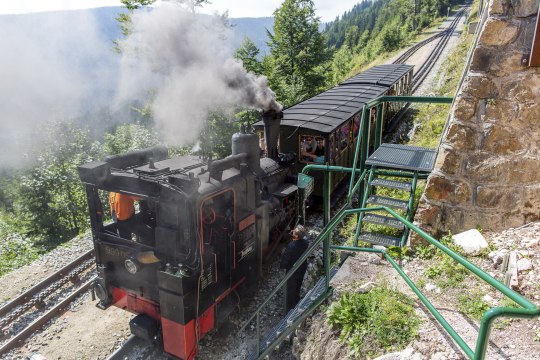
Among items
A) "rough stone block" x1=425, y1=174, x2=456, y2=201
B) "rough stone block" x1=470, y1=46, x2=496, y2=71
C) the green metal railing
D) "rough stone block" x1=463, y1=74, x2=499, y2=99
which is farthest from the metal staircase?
"rough stone block" x1=470, y1=46, x2=496, y2=71

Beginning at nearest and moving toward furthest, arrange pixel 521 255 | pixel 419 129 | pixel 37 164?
pixel 521 255 < pixel 419 129 < pixel 37 164

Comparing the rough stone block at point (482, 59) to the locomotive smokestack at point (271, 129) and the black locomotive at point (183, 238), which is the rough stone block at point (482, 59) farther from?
the locomotive smokestack at point (271, 129)

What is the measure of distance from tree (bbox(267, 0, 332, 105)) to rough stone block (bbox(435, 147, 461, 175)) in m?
17.0

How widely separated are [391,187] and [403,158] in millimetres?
626

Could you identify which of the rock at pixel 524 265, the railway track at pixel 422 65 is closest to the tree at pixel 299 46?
the railway track at pixel 422 65

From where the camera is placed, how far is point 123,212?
5445mm

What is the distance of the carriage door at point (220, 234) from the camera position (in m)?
5.02

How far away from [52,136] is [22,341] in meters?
15.9

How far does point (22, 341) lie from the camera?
256 inches

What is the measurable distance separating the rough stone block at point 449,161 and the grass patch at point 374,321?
1.70 metres

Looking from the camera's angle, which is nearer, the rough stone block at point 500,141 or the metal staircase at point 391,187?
the rough stone block at point 500,141

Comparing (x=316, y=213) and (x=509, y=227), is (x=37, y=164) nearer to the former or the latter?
(x=316, y=213)

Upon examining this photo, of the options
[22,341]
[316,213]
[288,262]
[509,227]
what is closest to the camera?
[509,227]

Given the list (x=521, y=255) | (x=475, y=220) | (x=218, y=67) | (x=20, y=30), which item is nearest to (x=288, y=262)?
(x=475, y=220)
